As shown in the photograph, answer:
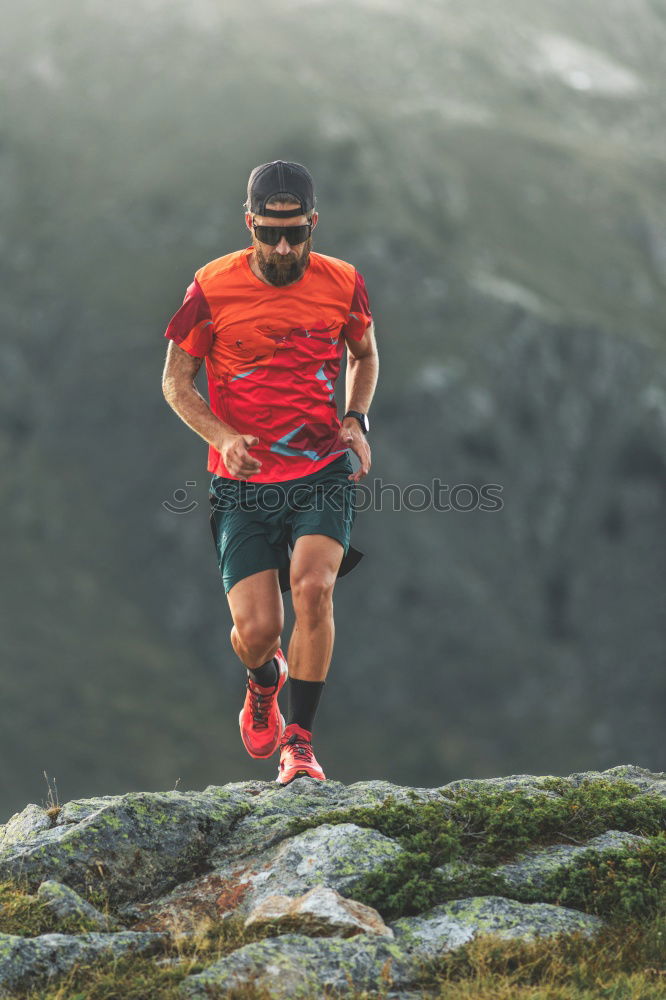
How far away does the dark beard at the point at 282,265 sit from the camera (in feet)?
30.4

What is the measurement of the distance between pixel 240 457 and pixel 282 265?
1.63 metres

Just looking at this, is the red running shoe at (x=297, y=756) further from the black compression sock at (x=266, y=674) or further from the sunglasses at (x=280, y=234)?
the sunglasses at (x=280, y=234)

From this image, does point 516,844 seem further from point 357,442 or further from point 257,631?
point 357,442

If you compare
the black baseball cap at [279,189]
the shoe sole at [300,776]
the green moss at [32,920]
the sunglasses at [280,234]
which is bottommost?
the green moss at [32,920]

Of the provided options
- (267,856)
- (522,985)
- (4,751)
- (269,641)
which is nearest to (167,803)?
(267,856)

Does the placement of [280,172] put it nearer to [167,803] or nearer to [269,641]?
[269,641]

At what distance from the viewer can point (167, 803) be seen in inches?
315

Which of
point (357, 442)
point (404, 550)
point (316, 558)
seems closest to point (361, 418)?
point (357, 442)

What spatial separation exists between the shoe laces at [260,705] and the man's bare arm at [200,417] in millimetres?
2436

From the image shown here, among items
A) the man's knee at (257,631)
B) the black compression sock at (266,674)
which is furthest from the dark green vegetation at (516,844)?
the black compression sock at (266,674)

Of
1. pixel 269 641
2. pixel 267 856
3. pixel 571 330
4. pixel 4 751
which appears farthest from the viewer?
pixel 571 330

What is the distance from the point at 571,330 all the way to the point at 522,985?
6870 inches

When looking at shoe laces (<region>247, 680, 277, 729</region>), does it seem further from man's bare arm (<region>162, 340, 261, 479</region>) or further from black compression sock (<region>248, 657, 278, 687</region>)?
man's bare arm (<region>162, 340, 261, 479</region>)

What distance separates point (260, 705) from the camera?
34.8 feet
